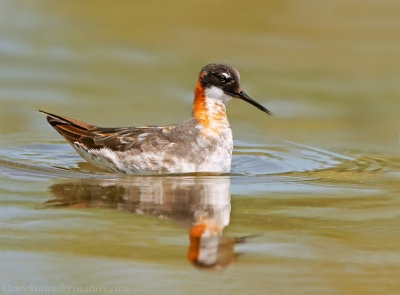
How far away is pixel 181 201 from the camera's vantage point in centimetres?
768

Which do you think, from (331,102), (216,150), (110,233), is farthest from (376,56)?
(110,233)

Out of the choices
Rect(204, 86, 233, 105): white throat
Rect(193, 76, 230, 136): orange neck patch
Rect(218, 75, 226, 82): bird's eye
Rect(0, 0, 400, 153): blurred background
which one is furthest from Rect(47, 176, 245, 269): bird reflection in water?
Rect(0, 0, 400, 153): blurred background

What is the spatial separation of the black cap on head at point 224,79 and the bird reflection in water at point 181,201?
1.31 metres

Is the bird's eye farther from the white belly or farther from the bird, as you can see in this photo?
the white belly

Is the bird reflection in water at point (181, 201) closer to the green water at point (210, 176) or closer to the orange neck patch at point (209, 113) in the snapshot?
the green water at point (210, 176)

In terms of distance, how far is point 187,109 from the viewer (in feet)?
41.4

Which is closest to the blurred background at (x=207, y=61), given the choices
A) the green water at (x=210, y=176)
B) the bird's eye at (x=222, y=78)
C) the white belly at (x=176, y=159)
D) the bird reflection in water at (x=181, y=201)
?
the green water at (x=210, y=176)

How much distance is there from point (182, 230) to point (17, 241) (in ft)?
4.34

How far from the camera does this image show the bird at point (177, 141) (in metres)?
9.33

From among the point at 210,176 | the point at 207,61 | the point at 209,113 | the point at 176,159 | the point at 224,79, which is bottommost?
the point at 210,176

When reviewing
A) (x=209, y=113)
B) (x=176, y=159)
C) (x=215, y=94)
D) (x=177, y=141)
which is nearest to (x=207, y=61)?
(x=215, y=94)

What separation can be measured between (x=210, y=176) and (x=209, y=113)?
1042 millimetres

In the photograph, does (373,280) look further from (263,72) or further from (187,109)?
(263,72)

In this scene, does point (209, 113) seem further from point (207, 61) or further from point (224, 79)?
point (207, 61)
